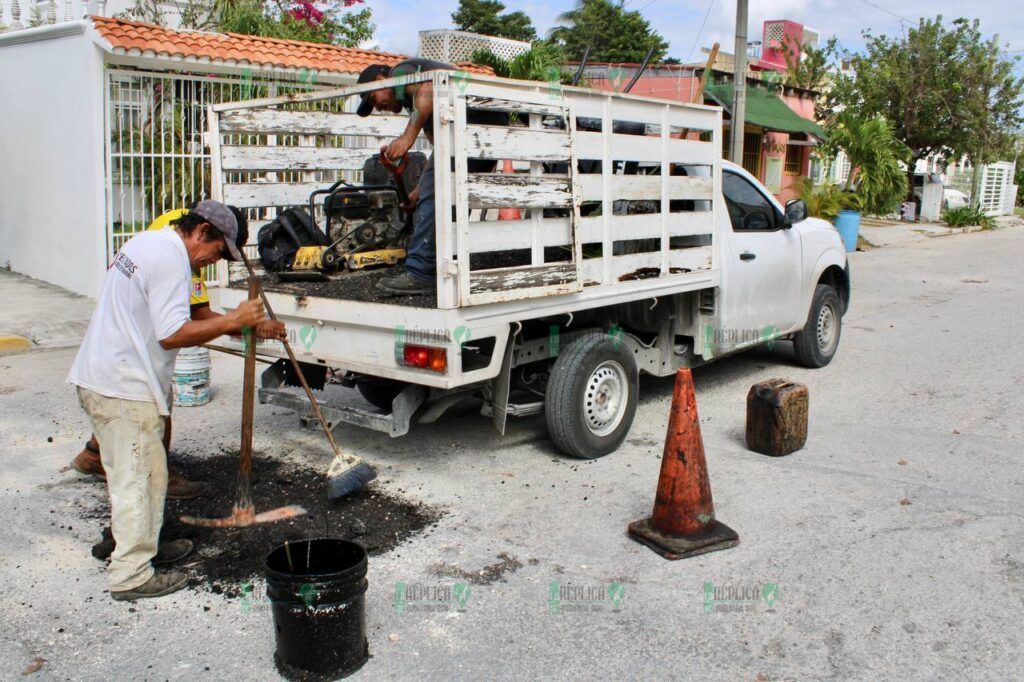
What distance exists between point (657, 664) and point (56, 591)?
2.58m

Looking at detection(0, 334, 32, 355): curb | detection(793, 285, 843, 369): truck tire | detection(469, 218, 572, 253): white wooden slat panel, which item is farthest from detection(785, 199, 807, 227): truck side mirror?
detection(0, 334, 32, 355): curb

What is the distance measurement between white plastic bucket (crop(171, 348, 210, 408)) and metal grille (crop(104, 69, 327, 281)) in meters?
4.25

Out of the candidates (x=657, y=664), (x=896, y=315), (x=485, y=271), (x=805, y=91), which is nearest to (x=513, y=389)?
(x=485, y=271)

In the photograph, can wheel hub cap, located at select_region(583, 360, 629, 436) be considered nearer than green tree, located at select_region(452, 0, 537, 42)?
Yes

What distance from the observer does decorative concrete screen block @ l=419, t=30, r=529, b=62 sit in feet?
49.8

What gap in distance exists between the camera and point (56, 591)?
3.95 metres

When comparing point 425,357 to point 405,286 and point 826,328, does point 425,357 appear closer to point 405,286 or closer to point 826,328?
point 405,286

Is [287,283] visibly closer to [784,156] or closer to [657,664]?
[657,664]

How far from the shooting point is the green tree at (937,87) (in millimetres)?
26031

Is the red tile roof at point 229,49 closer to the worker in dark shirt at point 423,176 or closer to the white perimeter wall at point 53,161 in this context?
the white perimeter wall at point 53,161

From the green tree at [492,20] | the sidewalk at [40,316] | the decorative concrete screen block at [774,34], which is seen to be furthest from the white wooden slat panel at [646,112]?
the green tree at [492,20]

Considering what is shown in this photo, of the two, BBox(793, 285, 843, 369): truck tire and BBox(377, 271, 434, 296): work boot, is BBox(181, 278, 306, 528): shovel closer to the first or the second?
BBox(377, 271, 434, 296): work boot

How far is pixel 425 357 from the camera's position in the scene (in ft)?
15.6

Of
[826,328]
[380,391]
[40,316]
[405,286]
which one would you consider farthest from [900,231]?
[405,286]
